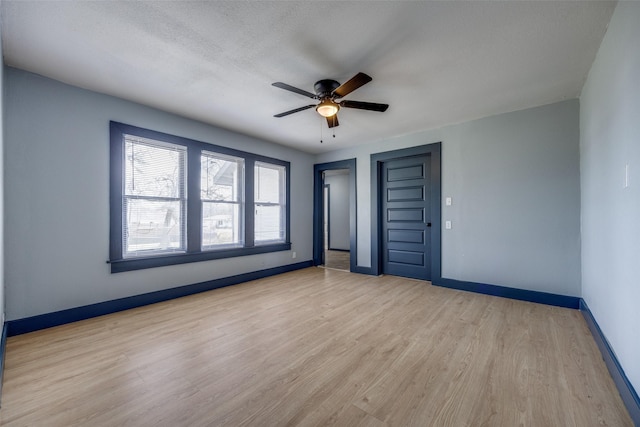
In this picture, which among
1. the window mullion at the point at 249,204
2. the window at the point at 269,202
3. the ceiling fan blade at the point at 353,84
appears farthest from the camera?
the window at the point at 269,202

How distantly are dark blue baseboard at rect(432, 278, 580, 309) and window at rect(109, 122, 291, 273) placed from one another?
3.18m

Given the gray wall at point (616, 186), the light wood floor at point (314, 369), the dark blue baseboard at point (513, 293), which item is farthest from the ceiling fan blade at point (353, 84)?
the dark blue baseboard at point (513, 293)

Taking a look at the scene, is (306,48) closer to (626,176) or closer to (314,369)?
(626,176)

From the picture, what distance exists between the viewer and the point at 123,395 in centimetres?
167

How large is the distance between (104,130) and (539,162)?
555cm

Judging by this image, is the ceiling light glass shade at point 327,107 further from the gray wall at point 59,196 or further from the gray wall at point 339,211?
the gray wall at point 339,211

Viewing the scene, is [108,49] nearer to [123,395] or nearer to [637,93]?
[123,395]

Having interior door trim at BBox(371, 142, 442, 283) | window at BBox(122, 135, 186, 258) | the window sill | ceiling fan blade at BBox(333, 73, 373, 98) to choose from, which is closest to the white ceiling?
ceiling fan blade at BBox(333, 73, 373, 98)

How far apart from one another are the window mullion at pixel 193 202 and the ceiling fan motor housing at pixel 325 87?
2.25 metres

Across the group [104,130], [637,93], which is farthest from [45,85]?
[637,93]

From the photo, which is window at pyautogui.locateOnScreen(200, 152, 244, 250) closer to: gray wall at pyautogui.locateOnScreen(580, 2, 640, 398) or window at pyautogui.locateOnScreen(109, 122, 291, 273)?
window at pyautogui.locateOnScreen(109, 122, 291, 273)

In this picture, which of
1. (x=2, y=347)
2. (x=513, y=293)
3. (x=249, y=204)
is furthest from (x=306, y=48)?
(x=513, y=293)

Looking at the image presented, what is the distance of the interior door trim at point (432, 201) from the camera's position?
167 inches

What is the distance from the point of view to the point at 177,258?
3.68 metres
